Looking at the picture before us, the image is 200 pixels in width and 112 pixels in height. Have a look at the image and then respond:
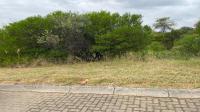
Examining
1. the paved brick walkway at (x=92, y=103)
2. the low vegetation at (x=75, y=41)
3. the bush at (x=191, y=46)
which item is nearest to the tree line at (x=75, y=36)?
the low vegetation at (x=75, y=41)

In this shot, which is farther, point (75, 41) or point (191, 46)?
point (191, 46)

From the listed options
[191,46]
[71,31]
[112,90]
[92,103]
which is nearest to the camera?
[92,103]

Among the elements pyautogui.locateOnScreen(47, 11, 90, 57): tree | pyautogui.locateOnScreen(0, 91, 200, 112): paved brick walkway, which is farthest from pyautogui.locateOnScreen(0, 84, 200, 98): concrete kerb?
pyautogui.locateOnScreen(47, 11, 90, 57): tree

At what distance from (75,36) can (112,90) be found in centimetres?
664

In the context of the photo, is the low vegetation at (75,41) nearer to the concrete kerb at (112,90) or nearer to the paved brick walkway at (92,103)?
the concrete kerb at (112,90)

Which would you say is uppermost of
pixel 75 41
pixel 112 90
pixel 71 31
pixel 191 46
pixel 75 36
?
pixel 71 31

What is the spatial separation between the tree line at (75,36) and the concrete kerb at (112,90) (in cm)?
521

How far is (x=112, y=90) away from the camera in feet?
20.5

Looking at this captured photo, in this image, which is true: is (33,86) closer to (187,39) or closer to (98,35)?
(98,35)

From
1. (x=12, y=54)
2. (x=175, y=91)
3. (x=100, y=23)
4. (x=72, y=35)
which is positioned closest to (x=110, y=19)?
(x=100, y=23)

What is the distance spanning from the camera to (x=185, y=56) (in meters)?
13.3

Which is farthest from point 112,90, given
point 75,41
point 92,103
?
point 75,41

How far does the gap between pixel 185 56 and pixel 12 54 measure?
8.87 meters

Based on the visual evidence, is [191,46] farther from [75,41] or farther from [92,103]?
[92,103]
